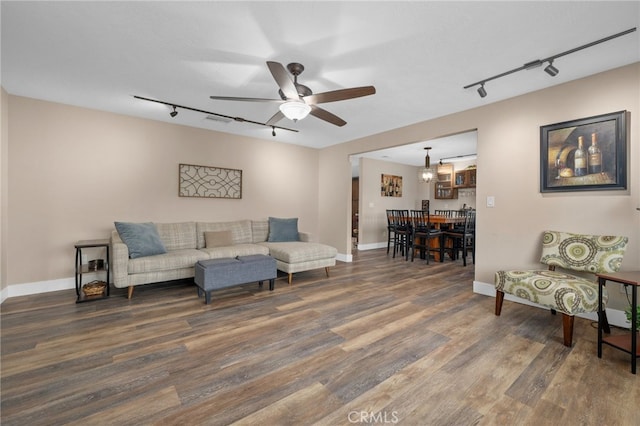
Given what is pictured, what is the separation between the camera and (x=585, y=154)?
2807 millimetres

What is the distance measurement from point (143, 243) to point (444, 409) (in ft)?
12.1

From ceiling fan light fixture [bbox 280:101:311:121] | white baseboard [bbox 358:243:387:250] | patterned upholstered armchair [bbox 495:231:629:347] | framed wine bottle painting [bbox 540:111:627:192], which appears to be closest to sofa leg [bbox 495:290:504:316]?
patterned upholstered armchair [bbox 495:231:629:347]

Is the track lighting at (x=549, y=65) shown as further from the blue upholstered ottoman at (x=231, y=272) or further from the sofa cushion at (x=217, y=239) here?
the sofa cushion at (x=217, y=239)

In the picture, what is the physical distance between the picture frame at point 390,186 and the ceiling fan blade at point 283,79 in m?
5.56

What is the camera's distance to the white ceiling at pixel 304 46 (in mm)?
1924

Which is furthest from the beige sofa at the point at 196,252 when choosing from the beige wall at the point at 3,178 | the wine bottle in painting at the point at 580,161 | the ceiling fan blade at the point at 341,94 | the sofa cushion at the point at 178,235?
the wine bottle in painting at the point at 580,161

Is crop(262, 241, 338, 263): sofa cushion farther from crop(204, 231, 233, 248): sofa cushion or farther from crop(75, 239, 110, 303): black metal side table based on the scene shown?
crop(75, 239, 110, 303): black metal side table

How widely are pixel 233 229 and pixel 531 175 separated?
4382 millimetres

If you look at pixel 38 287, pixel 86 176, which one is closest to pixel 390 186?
pixel 86 176

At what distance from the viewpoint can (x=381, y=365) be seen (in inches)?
76.6

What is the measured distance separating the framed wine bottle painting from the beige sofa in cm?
299

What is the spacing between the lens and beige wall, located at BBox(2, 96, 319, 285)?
11.3ft

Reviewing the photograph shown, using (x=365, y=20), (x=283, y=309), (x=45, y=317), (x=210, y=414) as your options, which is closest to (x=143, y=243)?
(x=45, y=317)

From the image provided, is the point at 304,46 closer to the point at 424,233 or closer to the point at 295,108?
the point at 295,108
